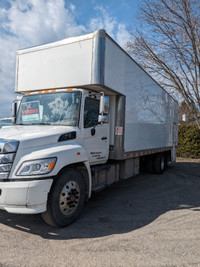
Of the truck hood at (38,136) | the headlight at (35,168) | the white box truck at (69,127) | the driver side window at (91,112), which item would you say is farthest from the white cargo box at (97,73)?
the headlight at (35,168)

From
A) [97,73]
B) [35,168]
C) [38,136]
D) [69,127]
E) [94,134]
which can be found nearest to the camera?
[35,168]

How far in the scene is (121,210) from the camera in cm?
471

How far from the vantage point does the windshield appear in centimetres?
432

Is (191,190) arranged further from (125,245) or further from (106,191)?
(125,245)

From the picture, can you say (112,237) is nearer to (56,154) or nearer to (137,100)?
(56,154)

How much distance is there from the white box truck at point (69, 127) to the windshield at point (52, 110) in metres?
0.02

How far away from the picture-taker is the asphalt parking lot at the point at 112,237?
282cm

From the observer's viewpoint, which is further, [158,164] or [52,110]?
[158,164]

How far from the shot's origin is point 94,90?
16.3 feet

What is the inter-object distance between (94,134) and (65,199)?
62.1 inches

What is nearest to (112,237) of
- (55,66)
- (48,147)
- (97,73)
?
(48,147)

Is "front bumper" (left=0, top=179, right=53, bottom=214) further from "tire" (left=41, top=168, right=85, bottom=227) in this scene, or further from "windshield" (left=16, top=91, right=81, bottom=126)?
"windshield" (left=16, top=91, right=81, bottom=126)

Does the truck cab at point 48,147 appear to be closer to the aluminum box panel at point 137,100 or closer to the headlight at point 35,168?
the headlight at point 35,168

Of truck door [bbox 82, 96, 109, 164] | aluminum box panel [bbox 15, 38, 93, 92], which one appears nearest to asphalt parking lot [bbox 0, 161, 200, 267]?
truck door [bbox 82, 96, 109, 164]
